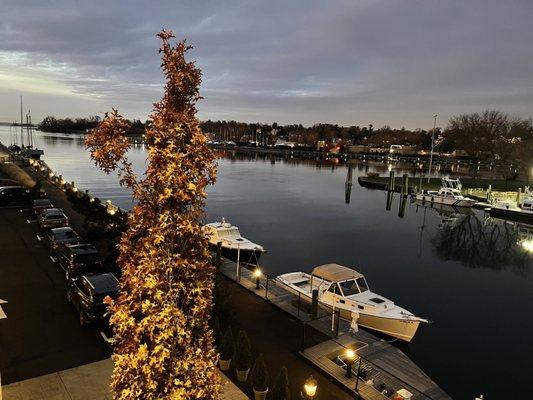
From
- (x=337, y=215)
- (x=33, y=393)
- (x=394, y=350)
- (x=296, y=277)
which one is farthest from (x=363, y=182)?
(x=33, y=393)

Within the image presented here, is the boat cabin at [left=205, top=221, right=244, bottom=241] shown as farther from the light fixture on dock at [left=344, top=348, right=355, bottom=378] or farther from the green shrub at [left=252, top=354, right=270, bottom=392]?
the green shrub at [left=252, top=354, right=270, bottom=392]

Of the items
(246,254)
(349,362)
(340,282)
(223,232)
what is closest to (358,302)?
(340,282)

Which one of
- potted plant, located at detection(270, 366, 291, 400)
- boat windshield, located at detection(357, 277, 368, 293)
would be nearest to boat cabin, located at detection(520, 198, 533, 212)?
boat windshield, located at detection(357, 277, 368, 293)

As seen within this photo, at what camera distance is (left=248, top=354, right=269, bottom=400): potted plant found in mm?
11773

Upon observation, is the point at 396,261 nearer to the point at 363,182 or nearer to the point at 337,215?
the point at 337,215

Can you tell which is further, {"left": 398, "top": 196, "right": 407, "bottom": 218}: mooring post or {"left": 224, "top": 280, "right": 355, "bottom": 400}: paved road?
{"left": 398, "top": 196, "right": 407, "bottom": 218}: mooring post

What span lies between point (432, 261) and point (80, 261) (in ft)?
102

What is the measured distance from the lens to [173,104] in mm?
6719

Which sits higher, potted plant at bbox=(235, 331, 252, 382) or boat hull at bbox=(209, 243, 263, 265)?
potted plant at bbox=(235, 331, 252, 382)

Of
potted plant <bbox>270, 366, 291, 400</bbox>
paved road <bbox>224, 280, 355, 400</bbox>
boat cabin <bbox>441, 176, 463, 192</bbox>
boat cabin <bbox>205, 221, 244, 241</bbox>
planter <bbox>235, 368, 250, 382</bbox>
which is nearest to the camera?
potted plant <bbox>270, 366, 291, 400</bbox>

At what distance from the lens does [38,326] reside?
15.8 metres

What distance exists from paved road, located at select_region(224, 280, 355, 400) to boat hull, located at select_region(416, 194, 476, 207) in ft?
185

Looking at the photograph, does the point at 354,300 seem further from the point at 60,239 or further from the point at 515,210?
the point at 515,210

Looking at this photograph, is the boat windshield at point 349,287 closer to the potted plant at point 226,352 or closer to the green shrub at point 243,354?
the potted plant at point 226,352
